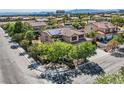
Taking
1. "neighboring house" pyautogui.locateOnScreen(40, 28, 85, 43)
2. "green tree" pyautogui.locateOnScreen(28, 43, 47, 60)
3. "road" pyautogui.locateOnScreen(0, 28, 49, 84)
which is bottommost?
"road" pyautogui.locateOnScreen(0, 28, 49, 84)

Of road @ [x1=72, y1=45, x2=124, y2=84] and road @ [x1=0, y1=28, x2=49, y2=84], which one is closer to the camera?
road @ [x1=0, y1=28, x2=49, y2=84]

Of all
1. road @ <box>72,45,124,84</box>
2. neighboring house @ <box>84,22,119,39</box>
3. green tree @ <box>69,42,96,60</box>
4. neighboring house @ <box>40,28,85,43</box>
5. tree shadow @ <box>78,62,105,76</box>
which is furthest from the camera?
neighboring house @ <box>84,22,119,39</box>

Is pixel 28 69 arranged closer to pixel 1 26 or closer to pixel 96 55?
pixel 96 55

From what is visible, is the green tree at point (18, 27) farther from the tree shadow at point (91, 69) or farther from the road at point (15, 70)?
the tree shadow at point (91, 69)

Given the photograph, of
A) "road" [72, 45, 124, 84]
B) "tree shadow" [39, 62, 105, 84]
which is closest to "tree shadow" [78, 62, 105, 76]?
"tree shadow" [39, 62, 105, 84]

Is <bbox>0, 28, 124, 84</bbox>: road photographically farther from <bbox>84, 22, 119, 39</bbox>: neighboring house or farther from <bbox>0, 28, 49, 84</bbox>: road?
<bbox>84, 22, 119, 39</bbox>: neighboring house

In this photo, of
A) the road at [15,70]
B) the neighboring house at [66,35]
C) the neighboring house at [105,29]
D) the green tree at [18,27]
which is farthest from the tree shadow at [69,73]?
the green tree at [18,27]
